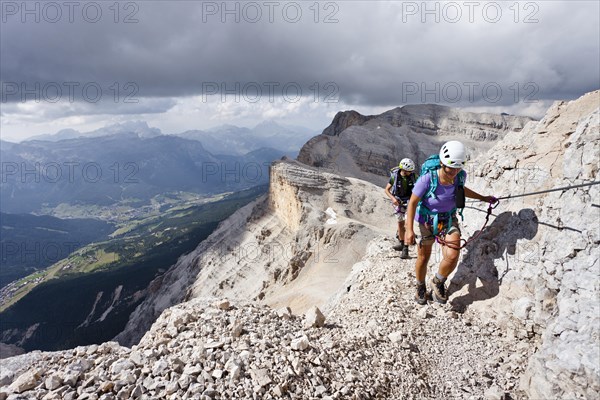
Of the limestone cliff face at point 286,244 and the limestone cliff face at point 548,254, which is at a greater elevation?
the limestone cliff face at point 548,254

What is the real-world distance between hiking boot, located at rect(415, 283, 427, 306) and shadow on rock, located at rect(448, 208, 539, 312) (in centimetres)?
71

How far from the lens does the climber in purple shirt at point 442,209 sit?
7.30 metres

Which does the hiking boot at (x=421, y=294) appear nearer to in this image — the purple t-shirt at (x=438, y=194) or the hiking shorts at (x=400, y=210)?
the purple t-shirt at (x=438, y=194)

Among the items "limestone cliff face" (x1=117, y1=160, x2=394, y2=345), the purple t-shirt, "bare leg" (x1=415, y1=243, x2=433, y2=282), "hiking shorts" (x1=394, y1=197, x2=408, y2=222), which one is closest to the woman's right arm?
the purple t-shirt

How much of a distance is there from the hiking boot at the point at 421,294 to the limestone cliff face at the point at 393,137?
182ft

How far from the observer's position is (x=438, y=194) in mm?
7754

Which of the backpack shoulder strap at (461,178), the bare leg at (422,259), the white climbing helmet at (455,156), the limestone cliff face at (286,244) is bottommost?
the limestone cliff face at (286,244)

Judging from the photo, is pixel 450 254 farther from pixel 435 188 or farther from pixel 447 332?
pixel 447 332

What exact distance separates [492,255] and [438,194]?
2624 mm

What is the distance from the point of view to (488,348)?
7031 millimetres

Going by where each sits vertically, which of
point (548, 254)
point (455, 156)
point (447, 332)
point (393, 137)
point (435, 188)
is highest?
point (393, 137)

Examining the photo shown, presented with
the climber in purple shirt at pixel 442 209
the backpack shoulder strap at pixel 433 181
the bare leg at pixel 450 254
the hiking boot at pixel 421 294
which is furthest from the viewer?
the hiking boot at pixel 421 294

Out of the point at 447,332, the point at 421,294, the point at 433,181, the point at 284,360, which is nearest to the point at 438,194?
the point at 433,181

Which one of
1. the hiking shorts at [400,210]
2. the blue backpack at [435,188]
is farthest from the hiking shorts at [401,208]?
the blue backpack at [435,188]
